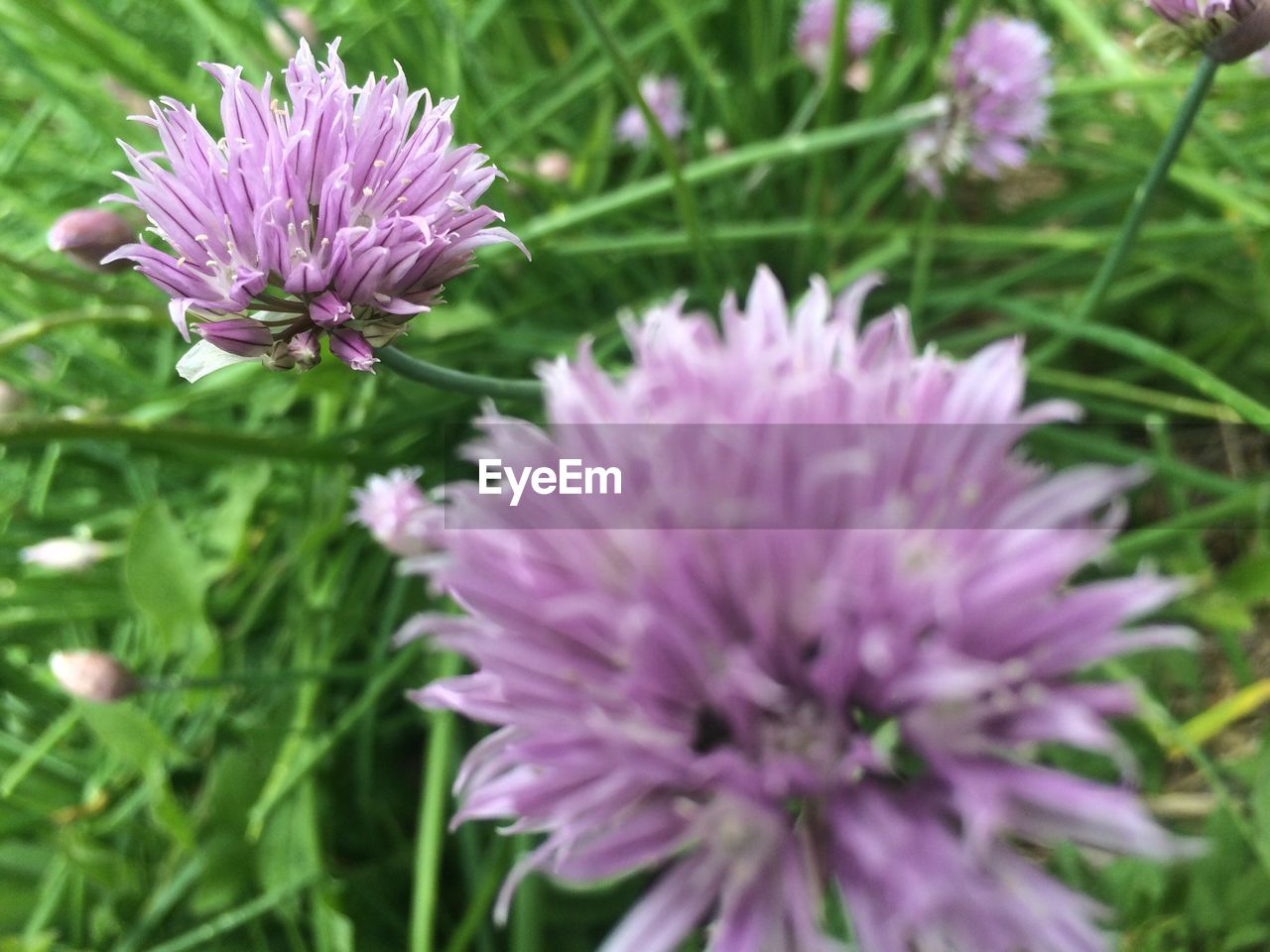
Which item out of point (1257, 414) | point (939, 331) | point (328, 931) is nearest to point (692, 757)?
point (1257, 414)

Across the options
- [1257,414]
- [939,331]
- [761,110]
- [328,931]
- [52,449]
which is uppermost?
[761,110]

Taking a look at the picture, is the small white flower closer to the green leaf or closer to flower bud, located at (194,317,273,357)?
flower bud, located at (194,317,273,357)

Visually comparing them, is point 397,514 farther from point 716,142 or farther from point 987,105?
point 987,105

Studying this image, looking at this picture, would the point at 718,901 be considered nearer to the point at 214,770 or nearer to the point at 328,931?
the point at 328,931

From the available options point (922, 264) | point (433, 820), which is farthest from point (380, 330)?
point (922, 264)

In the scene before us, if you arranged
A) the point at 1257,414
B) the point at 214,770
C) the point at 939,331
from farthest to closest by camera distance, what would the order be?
the point at 939,331, the point at 214,770, the point at 1257,414
